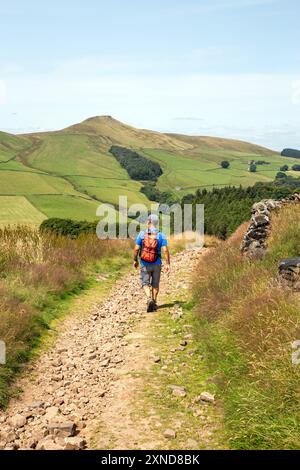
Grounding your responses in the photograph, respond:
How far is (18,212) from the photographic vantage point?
91.4 meters

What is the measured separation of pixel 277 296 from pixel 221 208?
3878 centimetres

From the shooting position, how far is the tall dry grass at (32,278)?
7.95m

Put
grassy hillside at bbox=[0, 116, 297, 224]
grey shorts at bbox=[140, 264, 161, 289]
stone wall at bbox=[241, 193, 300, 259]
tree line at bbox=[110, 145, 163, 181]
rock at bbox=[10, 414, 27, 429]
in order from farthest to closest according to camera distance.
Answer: tree line at bbox=[110, 145, 163, 181] → grassy hillside at bbox=[0, 116, 297, 224] → stone wall at bbox=[241, 193, 300, 259] → grey shorts at bbox=[140, 264, 161, 289] → rock at bbox=[10, 414, 27, 429]

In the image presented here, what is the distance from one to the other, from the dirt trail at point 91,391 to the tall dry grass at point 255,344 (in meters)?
0.68

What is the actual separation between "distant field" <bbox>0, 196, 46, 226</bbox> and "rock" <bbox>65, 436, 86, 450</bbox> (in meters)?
75.3

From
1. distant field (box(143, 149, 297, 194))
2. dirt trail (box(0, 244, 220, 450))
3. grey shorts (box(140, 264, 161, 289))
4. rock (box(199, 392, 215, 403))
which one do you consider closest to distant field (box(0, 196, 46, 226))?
distant field (box(143, 149, 297, 194))

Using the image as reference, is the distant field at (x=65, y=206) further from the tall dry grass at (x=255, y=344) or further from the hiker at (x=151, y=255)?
the tall dry grass at (x=255, y=344)

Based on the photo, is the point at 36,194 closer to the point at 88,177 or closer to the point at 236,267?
the point at 88,177

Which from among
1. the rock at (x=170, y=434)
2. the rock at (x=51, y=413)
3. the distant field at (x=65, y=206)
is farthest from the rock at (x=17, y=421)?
the distant field at (x=65, y=206)

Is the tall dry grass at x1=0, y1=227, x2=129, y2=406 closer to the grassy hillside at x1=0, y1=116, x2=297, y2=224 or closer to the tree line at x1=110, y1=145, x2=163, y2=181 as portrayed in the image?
the grassy hillside at x1=0, y1=116, x2=297, y2=224

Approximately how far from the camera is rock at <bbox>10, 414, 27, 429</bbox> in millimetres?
5746

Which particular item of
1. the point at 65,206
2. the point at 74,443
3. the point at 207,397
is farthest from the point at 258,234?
the point at 65,206

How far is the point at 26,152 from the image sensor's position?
19600cm

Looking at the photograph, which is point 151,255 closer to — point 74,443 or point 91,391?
point 91,391
